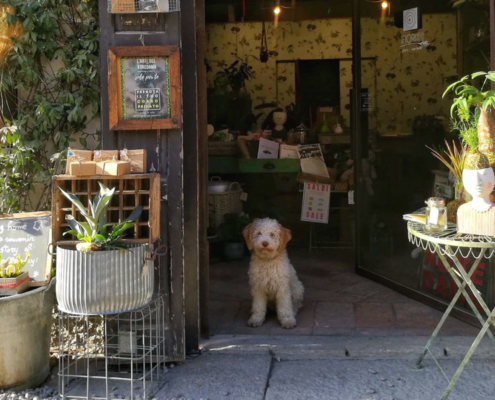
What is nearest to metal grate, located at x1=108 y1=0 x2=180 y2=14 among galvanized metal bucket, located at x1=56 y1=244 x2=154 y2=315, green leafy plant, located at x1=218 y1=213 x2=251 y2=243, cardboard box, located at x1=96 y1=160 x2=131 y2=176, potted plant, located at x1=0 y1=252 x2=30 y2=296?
cardboard box, located at x1=96 y1=160 x2=131 y2=176

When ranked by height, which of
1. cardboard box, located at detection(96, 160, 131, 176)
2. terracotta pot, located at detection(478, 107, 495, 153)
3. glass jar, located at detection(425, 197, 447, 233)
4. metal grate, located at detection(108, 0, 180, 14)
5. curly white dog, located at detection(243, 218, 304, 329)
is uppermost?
metal grate, located at detection(108, 0, 180, 14)

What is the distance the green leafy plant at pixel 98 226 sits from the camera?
3.52 meters

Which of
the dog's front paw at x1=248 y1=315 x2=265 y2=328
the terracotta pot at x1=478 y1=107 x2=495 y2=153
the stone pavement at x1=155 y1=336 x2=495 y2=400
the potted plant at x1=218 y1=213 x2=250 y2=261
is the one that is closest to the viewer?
the terracotta pot at x1=478 y1=107 x2=495 y2=153

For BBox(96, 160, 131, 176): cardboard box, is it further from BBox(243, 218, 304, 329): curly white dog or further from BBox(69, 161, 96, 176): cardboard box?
BBox(243, 218, 304, 329): curly white dog

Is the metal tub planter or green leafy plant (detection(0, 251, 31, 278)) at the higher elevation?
green leafy plant (detection(0, 251, 31, 278))

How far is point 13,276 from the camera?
3967 millimetres

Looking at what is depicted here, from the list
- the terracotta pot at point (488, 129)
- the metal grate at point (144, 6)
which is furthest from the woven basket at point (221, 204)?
the terracotta pot at point (488, 129)

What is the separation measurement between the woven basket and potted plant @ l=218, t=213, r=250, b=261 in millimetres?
83

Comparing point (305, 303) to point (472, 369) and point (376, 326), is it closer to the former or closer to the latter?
point (376, 326)

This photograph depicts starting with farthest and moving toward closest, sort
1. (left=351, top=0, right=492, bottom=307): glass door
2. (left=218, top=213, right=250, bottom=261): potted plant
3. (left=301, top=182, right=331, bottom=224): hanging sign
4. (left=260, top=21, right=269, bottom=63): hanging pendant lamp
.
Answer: (left=260, top=21, right=269, bottom=63): hanging pendant lamp < (left=301, top=182, right=331, bottom=224): hanging sign < (left=218, top=213, right=250, bottom=261): potted plant < (left=351, top=0, right=492, bottom=307): glass door

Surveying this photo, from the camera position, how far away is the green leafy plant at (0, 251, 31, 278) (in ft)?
13.0

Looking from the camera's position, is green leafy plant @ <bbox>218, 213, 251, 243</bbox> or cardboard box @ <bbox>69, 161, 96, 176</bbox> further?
green leafy plant @ <bbox>218, 213, 251, 243</bbox>

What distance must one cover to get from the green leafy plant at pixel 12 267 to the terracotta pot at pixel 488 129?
8.90 feet

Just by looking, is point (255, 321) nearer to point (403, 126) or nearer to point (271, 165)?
point (403, 126)
